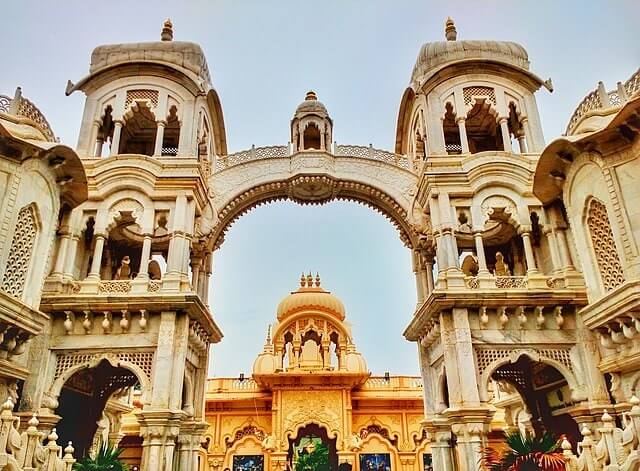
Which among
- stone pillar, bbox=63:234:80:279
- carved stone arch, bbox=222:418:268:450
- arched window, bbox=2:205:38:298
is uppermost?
stone pillar, bbox=63:234:80:279

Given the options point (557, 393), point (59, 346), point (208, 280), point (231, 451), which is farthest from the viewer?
point (231, 451)

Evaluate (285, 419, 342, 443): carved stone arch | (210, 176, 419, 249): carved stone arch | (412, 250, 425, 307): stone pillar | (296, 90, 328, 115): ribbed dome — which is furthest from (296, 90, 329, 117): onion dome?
(285, 419, 342, 443): carved stone arch

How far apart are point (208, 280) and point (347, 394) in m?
9.56

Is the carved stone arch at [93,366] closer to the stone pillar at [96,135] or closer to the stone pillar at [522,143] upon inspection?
the stone pillar at [96,135]

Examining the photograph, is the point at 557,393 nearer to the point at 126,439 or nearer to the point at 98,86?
the point at 126,439

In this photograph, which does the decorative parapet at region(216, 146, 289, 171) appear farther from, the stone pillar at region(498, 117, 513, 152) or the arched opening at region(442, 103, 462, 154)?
the stone pillar at region(498, 117, 513, 152)

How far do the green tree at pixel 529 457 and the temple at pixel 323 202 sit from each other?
1.24ft

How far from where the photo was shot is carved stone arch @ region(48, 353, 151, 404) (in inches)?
504

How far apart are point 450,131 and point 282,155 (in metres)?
6.21

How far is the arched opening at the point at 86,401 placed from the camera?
15.1 meters

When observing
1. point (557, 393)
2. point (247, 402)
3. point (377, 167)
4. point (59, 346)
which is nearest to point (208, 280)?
point (59, 346)

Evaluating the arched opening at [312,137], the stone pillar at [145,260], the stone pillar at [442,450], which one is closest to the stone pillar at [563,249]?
the stone pillar at [442,450]

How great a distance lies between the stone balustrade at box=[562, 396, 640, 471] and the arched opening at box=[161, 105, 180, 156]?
47.3ft

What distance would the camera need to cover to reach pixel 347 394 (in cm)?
2383
